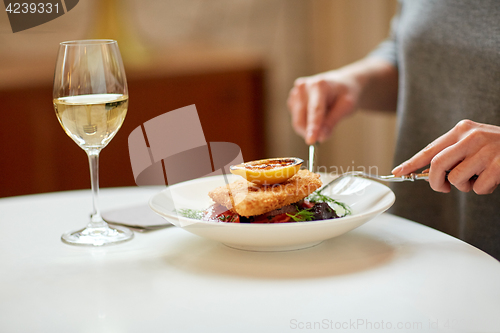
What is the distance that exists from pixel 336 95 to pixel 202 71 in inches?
63.4

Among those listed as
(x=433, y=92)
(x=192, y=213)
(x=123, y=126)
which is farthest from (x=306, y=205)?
(x=123, y=126)

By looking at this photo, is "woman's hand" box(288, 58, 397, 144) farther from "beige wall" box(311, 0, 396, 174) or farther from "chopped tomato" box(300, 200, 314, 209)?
"beige wall" box(311, 0, 396, 174)

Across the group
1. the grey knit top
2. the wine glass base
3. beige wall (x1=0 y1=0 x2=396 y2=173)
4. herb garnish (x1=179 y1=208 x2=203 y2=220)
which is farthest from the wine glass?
beige wall (x1=0 y1=0 x2=396 y2=173)

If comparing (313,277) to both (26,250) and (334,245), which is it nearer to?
(334,245)

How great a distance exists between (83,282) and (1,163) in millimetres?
2050

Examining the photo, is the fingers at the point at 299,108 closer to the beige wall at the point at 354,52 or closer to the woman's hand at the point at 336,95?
the woman's hand at the point at 336,95

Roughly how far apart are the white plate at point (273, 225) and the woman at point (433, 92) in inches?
9.3

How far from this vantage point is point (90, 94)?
2.55ft

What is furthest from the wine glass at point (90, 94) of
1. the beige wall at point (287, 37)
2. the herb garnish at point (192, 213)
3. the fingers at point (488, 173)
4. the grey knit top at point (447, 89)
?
the beige wall at point (287, 37)

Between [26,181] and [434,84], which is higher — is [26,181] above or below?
below

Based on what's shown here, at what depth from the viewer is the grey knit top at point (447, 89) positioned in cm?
115

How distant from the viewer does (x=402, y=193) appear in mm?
1443

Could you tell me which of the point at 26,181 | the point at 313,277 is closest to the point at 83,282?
the point at 313,277

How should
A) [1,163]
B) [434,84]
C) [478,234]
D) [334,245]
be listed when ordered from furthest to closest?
[1,163] → [434,84] → [478,234] → [334,245]
